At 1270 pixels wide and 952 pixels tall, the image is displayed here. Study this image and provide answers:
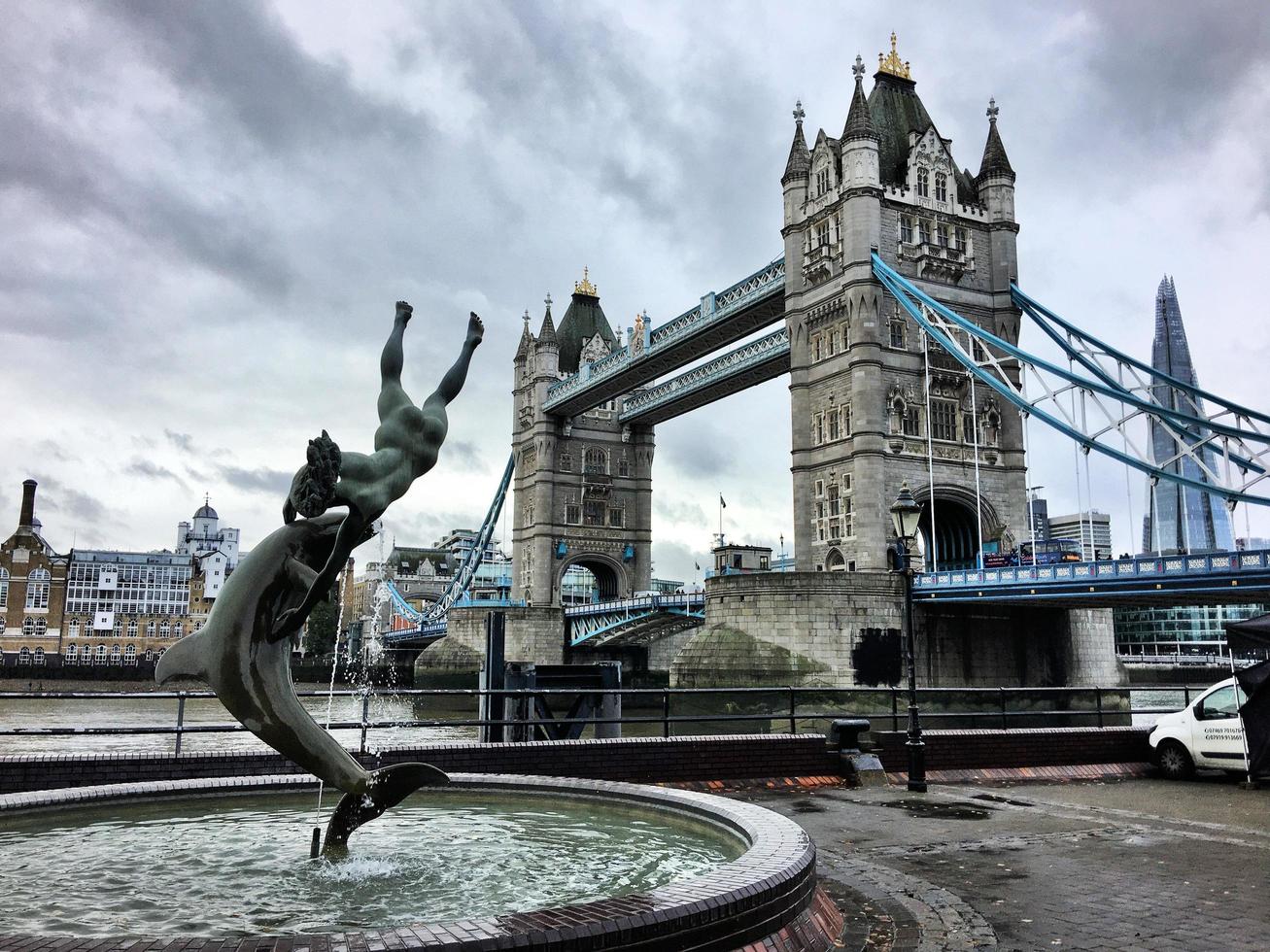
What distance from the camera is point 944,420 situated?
40750mm

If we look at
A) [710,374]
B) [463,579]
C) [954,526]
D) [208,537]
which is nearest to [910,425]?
[954,526]

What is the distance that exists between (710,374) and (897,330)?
16.7m

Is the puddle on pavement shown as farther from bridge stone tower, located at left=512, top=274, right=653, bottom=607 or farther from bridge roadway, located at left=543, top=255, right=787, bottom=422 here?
bridge stone tower, located at left=512, top=274, right=653, bottom=607

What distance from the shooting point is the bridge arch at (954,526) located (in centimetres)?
4034

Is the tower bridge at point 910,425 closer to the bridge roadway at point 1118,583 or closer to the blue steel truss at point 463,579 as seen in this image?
the bridge roadway at point 1118,583

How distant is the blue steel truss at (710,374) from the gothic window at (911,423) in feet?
23.7

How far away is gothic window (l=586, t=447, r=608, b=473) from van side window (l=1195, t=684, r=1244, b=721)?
189ft

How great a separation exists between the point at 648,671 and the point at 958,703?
26.7 m

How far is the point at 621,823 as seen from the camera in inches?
259

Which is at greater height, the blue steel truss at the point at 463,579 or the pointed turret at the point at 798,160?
the pointed turret at the point at 798,160

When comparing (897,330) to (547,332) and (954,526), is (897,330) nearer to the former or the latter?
(954,526)

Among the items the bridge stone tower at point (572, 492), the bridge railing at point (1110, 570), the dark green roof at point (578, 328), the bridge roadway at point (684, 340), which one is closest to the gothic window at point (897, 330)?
the bridge roadway at point (684, 340)

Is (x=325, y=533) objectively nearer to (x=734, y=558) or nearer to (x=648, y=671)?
(x=734, y=558)

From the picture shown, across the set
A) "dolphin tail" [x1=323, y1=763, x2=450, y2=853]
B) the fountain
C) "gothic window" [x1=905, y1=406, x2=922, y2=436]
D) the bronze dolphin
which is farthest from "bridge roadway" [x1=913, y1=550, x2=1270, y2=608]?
the bronze dolphin
